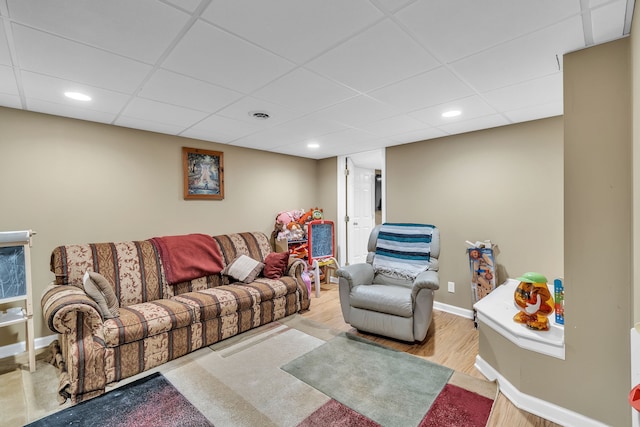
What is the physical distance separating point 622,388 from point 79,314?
11.1 feet

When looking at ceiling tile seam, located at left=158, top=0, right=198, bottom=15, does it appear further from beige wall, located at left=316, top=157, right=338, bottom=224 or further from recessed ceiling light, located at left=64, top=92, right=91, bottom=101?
beige wall, located at left=316, top=157, right=338, bottom=224

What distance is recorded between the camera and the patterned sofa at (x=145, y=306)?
6.63 ft

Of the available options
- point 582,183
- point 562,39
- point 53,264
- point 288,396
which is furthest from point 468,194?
point 53,264

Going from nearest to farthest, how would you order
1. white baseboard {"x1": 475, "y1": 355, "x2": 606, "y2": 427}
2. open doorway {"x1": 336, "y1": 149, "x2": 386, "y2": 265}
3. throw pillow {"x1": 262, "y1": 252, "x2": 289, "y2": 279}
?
white baseboard {"x1": 475, "y1": 355, "x2": 606, "y2": 427}
throw pillow {"x1": 262, "y1": 252, "x2": 289, "y2": 279}
open doorway {"x1": 336, "y1": 149, "x2": 386, "y2": 265}

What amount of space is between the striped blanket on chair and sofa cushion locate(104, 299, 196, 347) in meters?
2.05

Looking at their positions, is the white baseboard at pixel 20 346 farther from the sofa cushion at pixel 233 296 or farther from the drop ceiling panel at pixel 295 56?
the drop ceiling panel at pixel 295 56

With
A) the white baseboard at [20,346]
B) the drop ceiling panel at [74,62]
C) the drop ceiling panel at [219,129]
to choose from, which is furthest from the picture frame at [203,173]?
the white baseboard at [20,346]

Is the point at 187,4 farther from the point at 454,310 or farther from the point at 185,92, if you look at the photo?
the point at 454,310

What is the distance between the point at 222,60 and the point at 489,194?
3.01 meters

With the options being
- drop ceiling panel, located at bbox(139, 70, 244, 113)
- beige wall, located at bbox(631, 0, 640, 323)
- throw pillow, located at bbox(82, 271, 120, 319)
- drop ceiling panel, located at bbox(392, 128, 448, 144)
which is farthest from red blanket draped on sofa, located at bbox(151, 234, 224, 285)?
beige wall, located at bbox(631, 0, 640, 323)

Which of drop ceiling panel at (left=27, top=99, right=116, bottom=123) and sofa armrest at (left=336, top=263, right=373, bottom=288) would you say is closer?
drop ceiling panel at (left=27, top=99, right=116, bottom=123)

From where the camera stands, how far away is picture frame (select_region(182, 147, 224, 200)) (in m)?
3.59

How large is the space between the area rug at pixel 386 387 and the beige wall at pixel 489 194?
61.6 inches

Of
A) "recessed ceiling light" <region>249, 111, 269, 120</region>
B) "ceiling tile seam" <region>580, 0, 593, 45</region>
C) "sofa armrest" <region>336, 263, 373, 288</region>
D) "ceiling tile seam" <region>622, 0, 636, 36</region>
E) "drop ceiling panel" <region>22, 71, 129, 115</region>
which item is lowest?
"sofa armrest" <region>336, 263, 373, 288</region>
